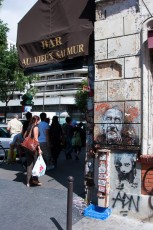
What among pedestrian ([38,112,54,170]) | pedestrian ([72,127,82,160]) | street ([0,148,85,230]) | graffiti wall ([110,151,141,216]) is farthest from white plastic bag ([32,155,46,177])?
pedestrian ([72,127,82,160])

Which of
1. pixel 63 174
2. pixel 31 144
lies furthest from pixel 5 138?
pixel 31 144

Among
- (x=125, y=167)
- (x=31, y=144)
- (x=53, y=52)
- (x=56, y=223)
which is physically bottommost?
(x=56, y=223)

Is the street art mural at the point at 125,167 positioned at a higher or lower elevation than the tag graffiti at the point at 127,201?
higher

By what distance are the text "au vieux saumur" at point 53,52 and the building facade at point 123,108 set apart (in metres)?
0.64

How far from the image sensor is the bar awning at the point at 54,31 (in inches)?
265

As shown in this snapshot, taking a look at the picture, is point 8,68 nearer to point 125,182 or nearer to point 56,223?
point 125,182

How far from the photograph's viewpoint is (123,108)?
5.92m

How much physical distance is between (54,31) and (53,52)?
17.5 inches

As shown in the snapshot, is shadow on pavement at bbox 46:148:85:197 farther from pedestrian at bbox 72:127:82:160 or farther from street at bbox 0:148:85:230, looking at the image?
pedestrian at bbox 72:127:82:160

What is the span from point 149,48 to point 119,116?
127 centimetres

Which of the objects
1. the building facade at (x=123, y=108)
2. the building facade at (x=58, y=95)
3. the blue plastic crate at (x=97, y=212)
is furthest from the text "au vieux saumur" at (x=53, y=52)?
the building facade at (x=58, y=95)

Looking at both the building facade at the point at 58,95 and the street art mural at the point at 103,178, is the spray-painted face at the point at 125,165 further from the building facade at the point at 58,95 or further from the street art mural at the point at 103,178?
the building facade at the point at 58,95

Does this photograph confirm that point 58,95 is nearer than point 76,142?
No

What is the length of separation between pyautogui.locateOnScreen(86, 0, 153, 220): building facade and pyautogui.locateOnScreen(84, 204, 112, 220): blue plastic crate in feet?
0.48
